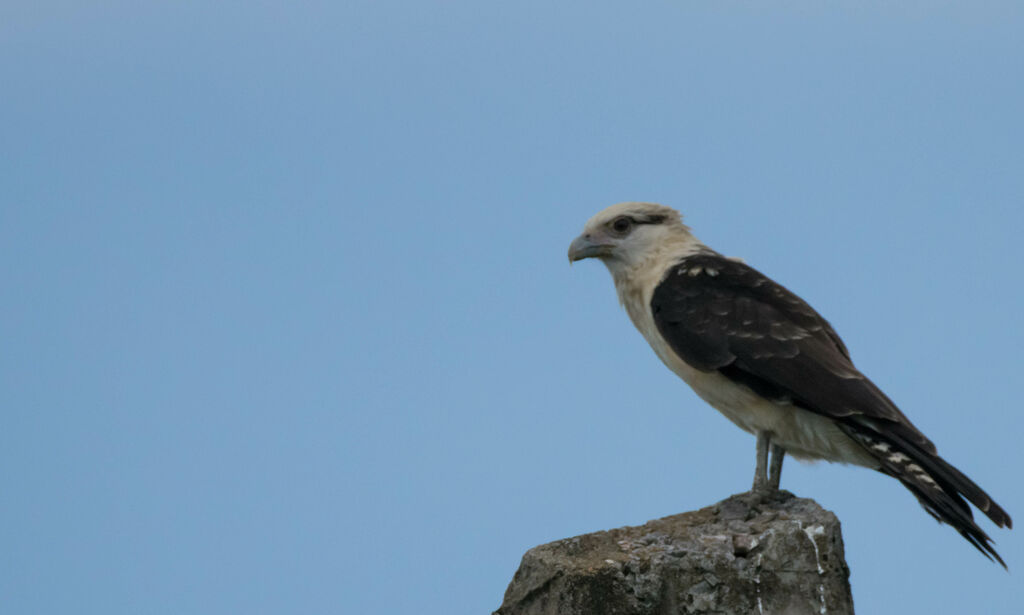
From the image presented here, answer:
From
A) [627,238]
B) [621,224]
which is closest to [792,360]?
[627,238]

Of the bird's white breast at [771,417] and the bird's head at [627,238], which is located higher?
the bird's head at [627,238]

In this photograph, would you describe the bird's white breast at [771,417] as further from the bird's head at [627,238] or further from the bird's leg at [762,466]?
Answer: the bird's head at [627,238]

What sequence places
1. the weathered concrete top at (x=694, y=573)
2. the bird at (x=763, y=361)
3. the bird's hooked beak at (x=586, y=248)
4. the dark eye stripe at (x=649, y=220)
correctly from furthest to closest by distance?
the dark eye stripe at (x=649, y=220) → the bird's hooked beak at (x=586, y=248) → the bird at (x=763, y=361) → the weathered concrete top at (x=694, y=573)

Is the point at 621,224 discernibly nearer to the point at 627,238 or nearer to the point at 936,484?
the point at 627,238

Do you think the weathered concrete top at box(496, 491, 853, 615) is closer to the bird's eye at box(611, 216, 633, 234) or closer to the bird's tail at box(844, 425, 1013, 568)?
the bird's tail at box(844, 425, 1013, 568)

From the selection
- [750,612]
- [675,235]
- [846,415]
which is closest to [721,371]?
[846,415]

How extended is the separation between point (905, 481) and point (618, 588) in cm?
231

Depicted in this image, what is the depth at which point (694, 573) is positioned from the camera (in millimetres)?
6613

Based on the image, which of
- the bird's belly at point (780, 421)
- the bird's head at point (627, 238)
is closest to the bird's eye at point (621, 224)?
the bird's head at point (627, 238)

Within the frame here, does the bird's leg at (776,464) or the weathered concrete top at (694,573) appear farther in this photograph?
the bird's leg at (776,464)

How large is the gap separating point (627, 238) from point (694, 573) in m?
3.46

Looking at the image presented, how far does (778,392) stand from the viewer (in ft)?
26.2

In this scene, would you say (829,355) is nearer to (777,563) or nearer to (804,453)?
(804,453)

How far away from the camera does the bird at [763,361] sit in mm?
7539
